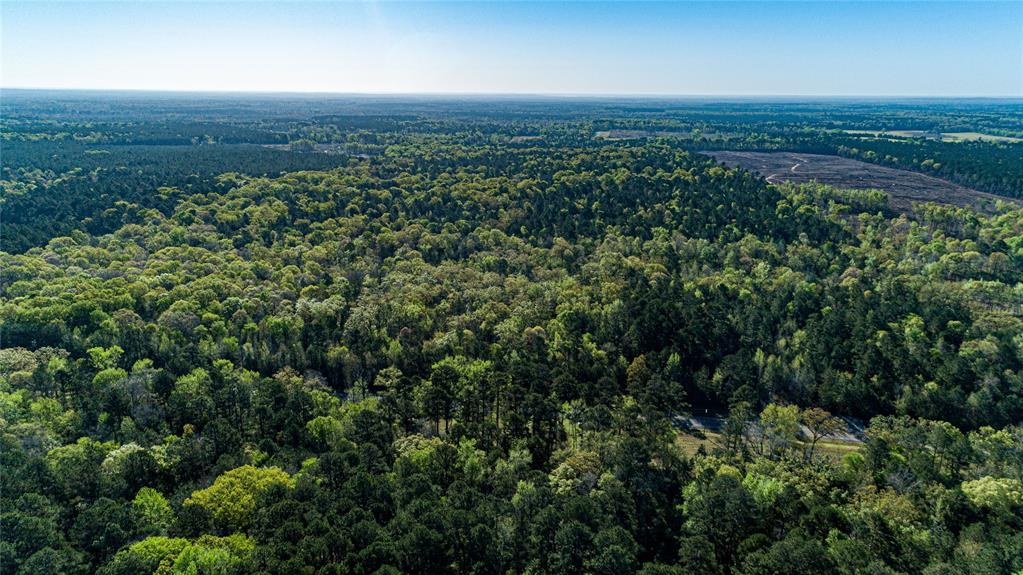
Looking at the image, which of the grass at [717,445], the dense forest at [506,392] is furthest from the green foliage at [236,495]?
the grass at [717,445]

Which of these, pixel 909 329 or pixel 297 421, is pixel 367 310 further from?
pixel 909 329

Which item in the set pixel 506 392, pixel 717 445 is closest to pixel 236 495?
pixel 506 392

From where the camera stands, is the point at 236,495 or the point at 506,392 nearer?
the point at 236,495

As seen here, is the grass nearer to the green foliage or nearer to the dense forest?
the dense forest

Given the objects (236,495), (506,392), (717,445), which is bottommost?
(717,445)

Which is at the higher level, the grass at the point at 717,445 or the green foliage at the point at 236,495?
the green foliage at the point at 236,495

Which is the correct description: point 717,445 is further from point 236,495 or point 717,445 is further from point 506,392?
point 236,495

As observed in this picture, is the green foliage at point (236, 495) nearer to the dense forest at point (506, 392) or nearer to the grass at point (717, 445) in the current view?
the dense forest at point (506, 392)

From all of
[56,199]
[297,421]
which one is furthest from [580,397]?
[56,199]
